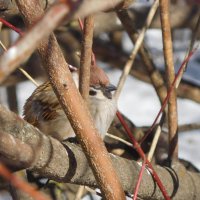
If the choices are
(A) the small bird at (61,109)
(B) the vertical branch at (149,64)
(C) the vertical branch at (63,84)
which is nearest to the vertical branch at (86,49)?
(C) the vertical branch at (63,84)

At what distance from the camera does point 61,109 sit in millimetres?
2457

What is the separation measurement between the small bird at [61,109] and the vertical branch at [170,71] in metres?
0.23

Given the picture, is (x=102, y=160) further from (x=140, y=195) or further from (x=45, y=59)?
(x=140, y=195)

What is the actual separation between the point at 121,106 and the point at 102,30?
94 centimetres

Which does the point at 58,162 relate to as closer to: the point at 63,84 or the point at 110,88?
the point at 63,84

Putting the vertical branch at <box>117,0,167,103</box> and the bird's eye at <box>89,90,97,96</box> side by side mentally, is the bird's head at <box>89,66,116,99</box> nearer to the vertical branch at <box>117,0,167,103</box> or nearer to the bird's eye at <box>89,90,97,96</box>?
the bird's eye at <box>89,90,97,96</box>

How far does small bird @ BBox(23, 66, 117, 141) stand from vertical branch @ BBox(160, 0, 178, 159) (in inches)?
9.2

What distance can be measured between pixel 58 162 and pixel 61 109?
0.96 metres

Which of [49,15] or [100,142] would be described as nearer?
[49,15]

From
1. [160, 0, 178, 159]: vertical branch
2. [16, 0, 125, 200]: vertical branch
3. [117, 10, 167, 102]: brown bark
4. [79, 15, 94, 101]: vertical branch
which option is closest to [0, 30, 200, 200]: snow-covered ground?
[117, 10, 167, 102]: brown bark

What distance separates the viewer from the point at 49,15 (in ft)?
2.30

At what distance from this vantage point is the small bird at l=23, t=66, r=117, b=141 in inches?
93.0

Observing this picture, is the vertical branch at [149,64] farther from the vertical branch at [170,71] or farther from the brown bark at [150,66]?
the vertical branch at [170,71]

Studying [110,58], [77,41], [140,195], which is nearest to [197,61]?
[110,58]
